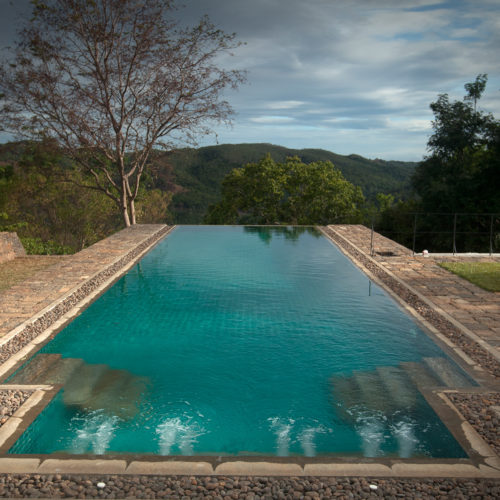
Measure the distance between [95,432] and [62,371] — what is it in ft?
4.60

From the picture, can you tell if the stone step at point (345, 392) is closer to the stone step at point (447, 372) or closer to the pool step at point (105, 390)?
the stone step at point (447, 372)

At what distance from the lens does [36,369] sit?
5191mm

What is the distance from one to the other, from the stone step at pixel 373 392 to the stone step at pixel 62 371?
3.09 m

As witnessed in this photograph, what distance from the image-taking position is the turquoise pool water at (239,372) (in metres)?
3.95

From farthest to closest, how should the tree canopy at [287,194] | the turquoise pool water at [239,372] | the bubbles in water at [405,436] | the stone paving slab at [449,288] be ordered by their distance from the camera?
the tree canopy at [287,194]
the stone paving slab at [449,288]
the turquoise pool water at [239,372]
the bubbles in water at [405,436]

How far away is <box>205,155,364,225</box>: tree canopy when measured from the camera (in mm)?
24281

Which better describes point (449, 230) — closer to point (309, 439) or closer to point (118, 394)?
point (309, 439)

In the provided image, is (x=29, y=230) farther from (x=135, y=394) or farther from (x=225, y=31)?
(x=135, y=394)

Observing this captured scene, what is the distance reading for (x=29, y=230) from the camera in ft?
65.4

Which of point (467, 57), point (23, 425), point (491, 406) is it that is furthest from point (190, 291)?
point (467, 57)

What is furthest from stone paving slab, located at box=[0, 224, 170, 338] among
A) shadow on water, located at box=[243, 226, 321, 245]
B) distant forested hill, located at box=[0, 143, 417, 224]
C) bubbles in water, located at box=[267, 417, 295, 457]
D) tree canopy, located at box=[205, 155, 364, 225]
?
distant forested hill, located at box=[0, 143, 417, 224]

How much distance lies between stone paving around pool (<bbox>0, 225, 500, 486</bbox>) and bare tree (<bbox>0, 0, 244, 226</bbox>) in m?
5.72

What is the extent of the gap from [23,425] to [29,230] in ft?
58.2

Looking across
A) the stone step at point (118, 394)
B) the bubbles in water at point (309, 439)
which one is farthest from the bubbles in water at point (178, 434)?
the bubbles in water at point (309, 439)
